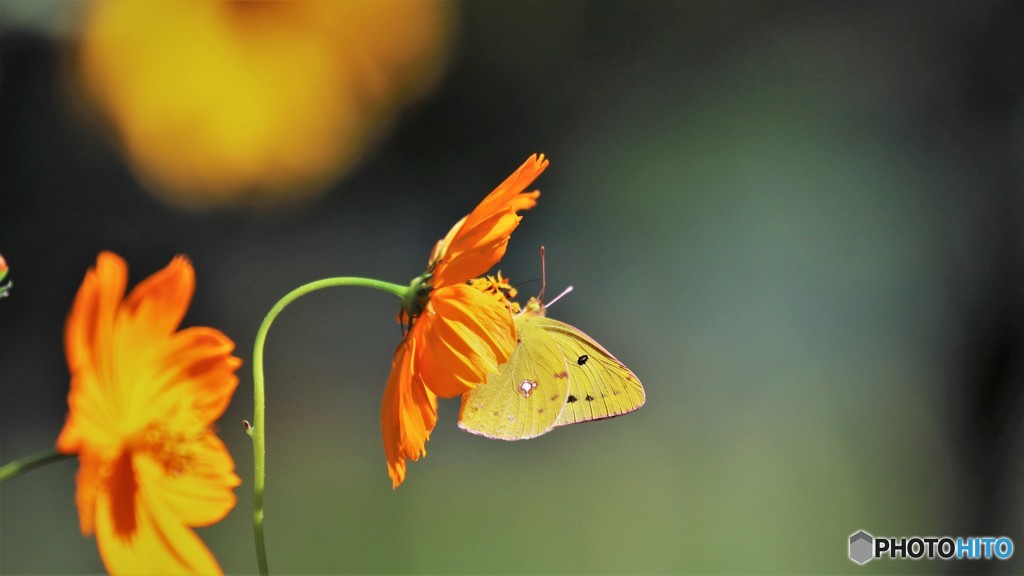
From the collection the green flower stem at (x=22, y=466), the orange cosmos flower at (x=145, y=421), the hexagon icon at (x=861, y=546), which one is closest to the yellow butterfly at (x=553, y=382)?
the orange cosmos flower at (x=145, y=421)

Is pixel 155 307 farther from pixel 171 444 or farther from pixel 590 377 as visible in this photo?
pixel 590 377

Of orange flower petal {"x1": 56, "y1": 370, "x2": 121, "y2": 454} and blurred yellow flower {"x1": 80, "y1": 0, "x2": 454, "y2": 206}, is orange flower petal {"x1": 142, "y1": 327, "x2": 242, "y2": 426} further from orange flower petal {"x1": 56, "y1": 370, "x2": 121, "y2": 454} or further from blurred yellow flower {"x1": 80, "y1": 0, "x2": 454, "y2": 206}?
blurred yellow flower {"x1": 80, "y1": 0, "x2": 454, "y2": 206}

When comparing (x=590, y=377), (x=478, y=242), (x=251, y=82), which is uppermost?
(x=251, y=82)

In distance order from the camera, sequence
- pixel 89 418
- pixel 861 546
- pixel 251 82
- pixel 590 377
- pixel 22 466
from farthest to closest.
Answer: pixel 861 546, pixel 251 82, pixel 590 377, pixel 89 418, pixel 22 466

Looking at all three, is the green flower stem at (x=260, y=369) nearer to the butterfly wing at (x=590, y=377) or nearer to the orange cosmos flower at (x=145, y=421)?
the orange cosmos flower at (x=145, y=421)

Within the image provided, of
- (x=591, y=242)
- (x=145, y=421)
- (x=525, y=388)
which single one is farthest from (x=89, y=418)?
(x=591, y=242)

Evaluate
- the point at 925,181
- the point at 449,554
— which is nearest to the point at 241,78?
the point at 449,554
